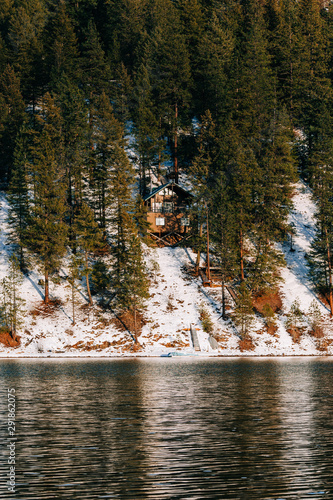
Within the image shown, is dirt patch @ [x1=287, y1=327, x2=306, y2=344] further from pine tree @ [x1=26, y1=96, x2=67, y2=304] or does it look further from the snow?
pine tree @ [x1=26, y1=96, x2=67, y2=304]

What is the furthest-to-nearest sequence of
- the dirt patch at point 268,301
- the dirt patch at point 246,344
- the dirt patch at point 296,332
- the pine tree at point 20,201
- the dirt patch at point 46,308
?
the pine tree at point 20,201 → the dirt patch at point 268,301 → the dirt patch at point 46,308 → the dirt patch at point 296,332 → the dirt patch at point 246,344

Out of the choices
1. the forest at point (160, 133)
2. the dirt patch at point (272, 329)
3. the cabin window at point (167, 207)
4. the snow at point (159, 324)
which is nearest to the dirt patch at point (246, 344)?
the snow at point (159, 324)

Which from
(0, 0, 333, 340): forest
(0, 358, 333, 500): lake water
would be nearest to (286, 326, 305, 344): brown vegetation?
(0, 0, 333, 340): forest

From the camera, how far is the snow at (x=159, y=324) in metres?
61.8

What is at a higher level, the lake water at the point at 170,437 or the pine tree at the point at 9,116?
the pine tree at the point at 9,116

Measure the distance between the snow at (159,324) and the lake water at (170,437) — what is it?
2157 centimetres

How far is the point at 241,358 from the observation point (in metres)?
59.0

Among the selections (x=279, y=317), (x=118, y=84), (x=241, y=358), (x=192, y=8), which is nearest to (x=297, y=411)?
(x=241, y=358)

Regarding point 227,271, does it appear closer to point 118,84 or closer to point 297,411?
point 297,411

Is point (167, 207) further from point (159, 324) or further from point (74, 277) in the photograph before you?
point (159, 324)

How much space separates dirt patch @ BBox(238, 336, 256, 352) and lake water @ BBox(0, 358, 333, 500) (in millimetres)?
22555

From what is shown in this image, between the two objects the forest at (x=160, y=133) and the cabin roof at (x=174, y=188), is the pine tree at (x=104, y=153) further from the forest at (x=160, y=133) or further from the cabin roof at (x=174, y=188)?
the cabin roof at (x=174, y=188)

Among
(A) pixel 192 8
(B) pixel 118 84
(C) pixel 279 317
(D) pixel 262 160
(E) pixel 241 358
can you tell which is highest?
(A) pixel 192 8

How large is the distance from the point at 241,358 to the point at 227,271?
12.3 metres
